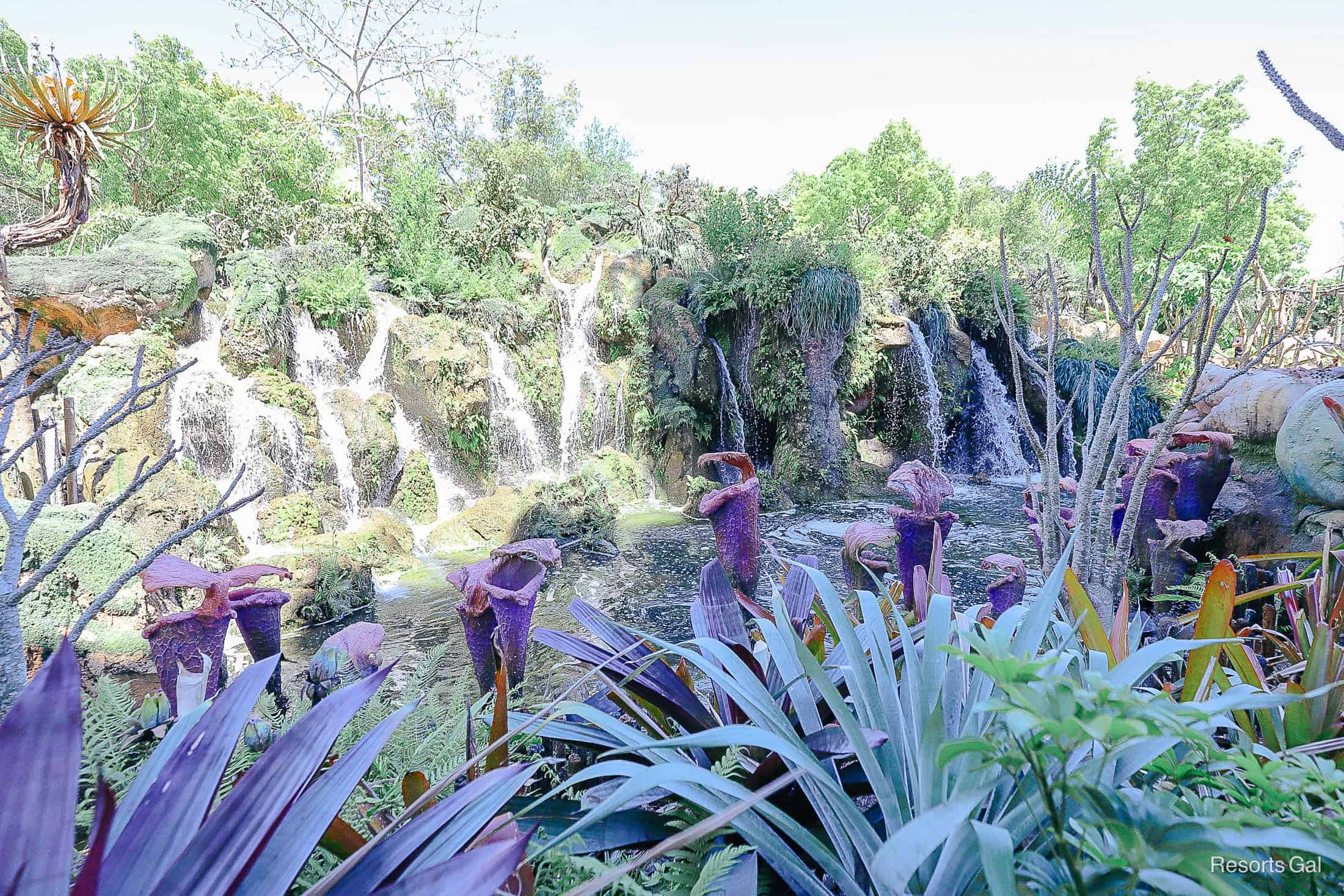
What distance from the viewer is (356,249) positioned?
39.7 ft

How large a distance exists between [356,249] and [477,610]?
12.2m

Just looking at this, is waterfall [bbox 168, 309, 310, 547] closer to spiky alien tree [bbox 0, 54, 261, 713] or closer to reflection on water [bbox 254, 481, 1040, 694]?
spiky alien tree [bbox 0, 54, 261, 713]

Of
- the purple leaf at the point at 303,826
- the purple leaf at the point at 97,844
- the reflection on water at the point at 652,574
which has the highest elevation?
the purple leaf at the point at 97,844

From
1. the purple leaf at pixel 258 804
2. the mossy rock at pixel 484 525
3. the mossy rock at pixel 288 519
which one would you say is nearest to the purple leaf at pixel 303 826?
the purple leaf at pixel 258 804

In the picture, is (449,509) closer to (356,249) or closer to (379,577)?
(379,577)

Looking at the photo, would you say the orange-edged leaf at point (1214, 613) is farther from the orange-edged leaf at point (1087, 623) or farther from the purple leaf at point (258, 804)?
the purple leaf at point (258, 804)

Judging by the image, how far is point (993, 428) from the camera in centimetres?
1153

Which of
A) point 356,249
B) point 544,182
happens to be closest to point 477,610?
point 356,249

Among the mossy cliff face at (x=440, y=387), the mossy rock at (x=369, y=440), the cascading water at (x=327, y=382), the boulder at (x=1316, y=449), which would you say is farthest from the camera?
the mossy cliff face at (x=440, y=387)

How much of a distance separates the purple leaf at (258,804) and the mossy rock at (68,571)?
4049mm

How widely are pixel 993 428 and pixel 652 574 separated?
751 centimetres

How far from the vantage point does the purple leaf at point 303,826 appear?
0.71 metres

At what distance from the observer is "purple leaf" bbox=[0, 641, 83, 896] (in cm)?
59

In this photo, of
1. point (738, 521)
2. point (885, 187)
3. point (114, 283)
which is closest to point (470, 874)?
point (738, 521)
